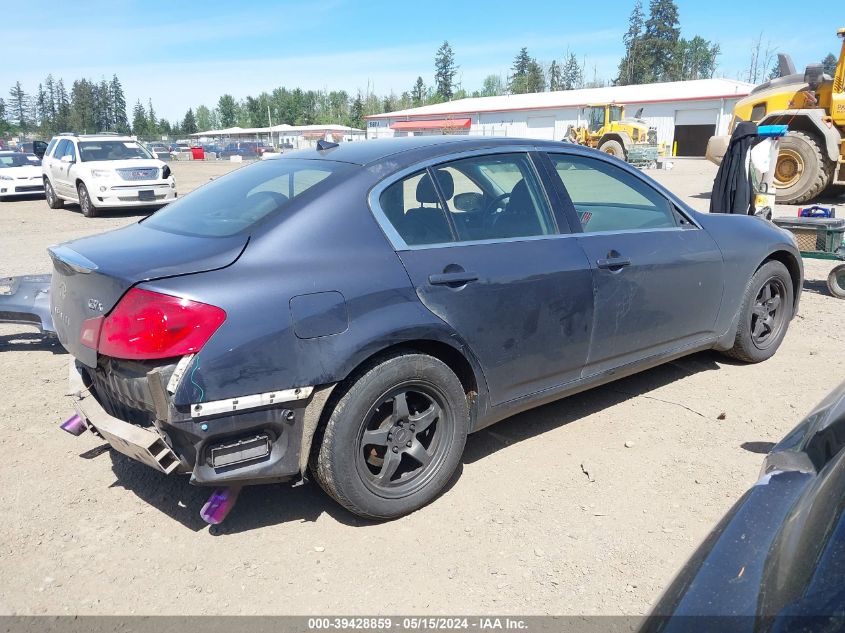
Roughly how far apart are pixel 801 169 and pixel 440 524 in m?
15.0

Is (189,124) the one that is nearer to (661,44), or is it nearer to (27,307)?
(661,44)

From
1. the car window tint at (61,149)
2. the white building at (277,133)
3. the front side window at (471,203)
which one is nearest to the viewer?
the front side window at (471,203)

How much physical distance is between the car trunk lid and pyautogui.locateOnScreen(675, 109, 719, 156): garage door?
49.8 metres

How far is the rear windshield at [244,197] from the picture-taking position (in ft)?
10.00

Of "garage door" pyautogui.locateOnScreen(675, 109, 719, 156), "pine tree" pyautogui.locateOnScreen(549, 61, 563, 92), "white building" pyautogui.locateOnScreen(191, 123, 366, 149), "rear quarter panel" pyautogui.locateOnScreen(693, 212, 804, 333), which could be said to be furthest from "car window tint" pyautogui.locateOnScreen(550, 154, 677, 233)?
"pine tree" pyautogui.locateOnScreen(549, 61, 563, 92)

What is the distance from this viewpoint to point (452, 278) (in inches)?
122

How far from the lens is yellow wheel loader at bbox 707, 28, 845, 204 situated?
14.5 metres

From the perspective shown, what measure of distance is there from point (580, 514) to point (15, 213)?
56.9 ft

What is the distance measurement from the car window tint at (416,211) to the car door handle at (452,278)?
0.19m

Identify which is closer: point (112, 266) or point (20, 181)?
point (112, 266)

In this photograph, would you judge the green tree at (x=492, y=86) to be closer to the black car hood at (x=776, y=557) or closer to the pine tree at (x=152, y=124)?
the pine tree at (x=152, y=124)

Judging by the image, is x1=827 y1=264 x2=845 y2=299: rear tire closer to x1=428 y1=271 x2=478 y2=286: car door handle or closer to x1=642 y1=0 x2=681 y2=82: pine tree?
x1=428 y1=271 x2=478 y2=286: car door handle

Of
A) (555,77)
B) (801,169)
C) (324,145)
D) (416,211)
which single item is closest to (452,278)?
(416,211)

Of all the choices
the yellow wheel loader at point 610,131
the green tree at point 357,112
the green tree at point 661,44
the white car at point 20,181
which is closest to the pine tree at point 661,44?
the green tree at point 661,44
